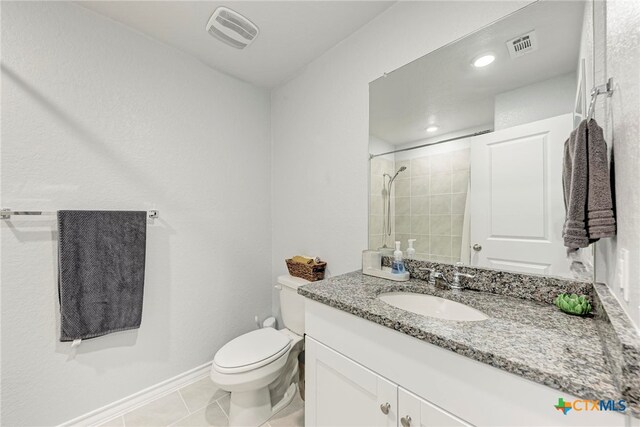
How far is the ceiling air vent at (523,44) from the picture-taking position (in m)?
1.00

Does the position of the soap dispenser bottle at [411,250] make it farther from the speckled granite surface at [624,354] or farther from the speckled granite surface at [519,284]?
the speckled granite surface at [624,354]

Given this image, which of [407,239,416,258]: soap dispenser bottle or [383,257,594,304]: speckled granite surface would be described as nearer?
[383,257,594,304]: speckled granite surface

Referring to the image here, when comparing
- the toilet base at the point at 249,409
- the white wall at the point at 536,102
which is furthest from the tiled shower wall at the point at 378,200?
the toilet base at the point at 249,409

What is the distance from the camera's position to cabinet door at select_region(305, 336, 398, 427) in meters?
0.84

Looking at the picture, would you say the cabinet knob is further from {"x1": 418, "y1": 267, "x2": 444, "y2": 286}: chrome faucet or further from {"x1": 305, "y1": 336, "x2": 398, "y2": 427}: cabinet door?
{"x1": 418, "y1": 267, "x2": 444, "y2": 286}: chrome faucet

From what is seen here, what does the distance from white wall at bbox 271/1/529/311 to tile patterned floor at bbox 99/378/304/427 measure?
2.89 ft

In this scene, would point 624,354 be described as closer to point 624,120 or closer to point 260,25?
point 624,120

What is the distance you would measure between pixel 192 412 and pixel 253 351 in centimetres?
58

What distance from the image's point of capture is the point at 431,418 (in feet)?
2.37

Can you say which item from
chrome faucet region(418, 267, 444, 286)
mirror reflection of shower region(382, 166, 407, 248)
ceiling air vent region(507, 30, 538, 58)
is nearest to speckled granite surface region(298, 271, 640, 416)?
chrome faucet region(418, 267, 444, 286)

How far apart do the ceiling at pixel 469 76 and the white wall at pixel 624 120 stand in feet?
0.60

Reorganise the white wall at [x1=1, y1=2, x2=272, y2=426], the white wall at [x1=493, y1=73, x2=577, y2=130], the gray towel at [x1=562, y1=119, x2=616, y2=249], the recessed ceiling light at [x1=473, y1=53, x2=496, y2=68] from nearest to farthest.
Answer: the gray towel at [x1=562, y1=119, x2=616, y2=249], the white wall at [x1=493, y1=73, x2=577, y2=130], the recessed ceiling light at [x1=473, y1=53, x2=496, y2=68], the white wall at [x1=1, y1=2, x2=272, y2=426]

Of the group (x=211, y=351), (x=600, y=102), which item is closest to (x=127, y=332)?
(x=211, y=351)

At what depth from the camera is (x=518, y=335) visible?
69 centimetres
